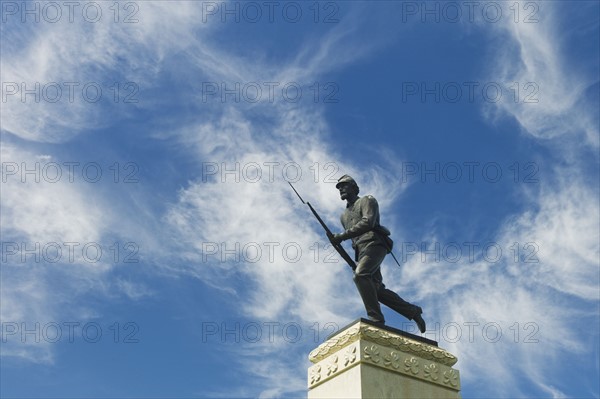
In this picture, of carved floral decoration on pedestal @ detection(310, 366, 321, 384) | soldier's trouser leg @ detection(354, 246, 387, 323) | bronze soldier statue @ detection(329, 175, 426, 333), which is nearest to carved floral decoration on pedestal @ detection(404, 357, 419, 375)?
soldier's trouser leg @ detection(354, 246, 387, 323)

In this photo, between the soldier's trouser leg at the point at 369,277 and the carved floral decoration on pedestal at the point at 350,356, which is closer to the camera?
the carved floral decoration on pedestal at the point at 350,356

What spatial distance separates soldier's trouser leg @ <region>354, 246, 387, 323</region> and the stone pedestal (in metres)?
0.44

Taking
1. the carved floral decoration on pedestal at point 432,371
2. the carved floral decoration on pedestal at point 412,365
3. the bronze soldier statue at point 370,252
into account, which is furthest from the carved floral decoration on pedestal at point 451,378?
the bronze soldier statue at point 370,252

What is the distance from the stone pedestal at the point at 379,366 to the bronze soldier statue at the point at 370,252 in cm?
79

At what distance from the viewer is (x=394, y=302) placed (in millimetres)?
15078

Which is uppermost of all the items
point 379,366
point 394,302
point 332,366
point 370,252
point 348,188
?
point 348,188

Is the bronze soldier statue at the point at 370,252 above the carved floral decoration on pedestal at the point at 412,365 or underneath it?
above

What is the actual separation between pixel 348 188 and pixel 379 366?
13.3 ft

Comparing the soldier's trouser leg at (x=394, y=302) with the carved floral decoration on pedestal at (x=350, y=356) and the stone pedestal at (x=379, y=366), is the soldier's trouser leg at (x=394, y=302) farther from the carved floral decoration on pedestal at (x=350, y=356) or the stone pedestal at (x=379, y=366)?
the carved floral decoration on pedestal at (x=350, y=356)

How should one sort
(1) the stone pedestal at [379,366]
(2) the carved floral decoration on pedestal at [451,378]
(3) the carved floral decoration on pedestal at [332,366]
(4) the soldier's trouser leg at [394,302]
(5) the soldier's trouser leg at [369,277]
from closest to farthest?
1. (1) the stone pedestal at [379,366]
2. (3) the carved floral decoration on pedestal at [332,366]
3. (2) the carved floral decoration on pedestal at [451,378]
4. (5) the soldier's trouser leg at [369,277]
5. (4) the soldier's trouser leg at [394,302]

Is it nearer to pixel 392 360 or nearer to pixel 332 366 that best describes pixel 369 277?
pixel 392 360

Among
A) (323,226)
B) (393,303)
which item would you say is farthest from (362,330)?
(323,226)

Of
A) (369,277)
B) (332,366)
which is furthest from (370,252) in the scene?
(332,366)

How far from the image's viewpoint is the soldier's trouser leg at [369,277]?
1431cm
